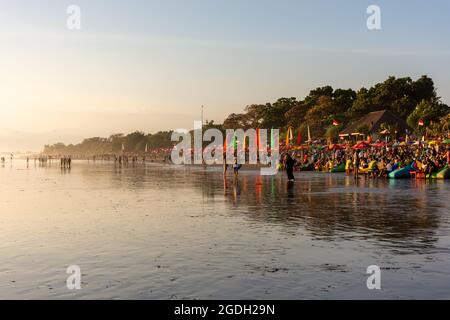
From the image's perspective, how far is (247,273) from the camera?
899cm

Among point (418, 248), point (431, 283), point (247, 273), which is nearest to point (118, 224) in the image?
point (247, 273)

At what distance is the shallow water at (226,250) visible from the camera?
316 inches

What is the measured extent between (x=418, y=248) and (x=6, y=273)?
811cm
